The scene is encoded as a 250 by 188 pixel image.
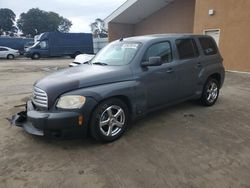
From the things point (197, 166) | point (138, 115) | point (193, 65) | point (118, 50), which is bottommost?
point (197, 166)

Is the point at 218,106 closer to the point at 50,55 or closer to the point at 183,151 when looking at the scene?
the point at 183,151

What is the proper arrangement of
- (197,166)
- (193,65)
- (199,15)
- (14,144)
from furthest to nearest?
(199,15)
(193,65)
(14,144)
(197,166)

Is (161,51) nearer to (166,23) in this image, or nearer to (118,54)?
(118,54)

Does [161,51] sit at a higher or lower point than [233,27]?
lower

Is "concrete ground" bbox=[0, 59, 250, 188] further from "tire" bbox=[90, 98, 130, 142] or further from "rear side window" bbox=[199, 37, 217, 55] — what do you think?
"rear side window" bbox=[199, 37, 217, 55]

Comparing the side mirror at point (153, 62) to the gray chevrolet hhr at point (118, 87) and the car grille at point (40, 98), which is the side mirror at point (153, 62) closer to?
the gray chevrolet hhr at point (118, 87)

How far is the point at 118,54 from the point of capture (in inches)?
195

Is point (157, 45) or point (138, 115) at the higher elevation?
point (157, 45)

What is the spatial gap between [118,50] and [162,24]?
17.0 meters

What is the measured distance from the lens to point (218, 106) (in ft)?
20.7

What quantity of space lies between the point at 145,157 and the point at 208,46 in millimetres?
3648

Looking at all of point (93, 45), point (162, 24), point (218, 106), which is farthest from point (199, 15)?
point (93, 45)

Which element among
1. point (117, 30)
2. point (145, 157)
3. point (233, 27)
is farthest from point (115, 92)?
point (117, 30)

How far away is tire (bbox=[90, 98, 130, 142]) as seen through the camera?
3.90 metres
